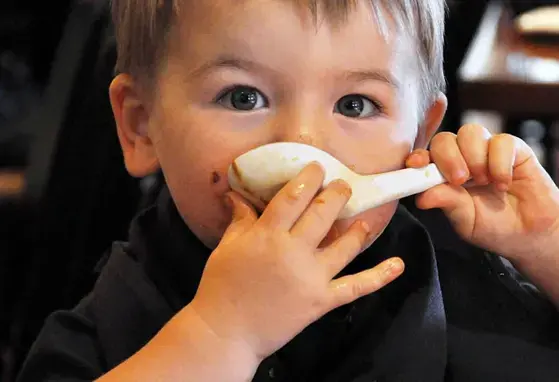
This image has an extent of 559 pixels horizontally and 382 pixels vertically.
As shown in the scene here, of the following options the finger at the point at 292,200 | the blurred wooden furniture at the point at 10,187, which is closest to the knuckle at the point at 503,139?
the finger at the point at 292,200

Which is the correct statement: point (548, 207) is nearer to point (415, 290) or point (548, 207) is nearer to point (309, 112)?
point (415, 290)

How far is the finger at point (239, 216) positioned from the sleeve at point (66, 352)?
0.24 meters

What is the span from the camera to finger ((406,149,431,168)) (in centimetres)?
72

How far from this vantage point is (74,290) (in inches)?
40.1

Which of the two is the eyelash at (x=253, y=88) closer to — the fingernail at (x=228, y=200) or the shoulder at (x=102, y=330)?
the fingernail at (x=228, y=200)

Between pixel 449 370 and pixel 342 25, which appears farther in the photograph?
pixel 449 370

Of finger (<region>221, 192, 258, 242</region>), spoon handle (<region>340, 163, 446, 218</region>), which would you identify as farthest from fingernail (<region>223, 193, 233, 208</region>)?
spoon handle (<region>340, 163, 446, 218</region>)

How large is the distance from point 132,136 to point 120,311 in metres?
0.19

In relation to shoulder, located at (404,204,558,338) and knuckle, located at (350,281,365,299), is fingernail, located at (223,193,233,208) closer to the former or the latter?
knuckle, located at (350,281,365,299)

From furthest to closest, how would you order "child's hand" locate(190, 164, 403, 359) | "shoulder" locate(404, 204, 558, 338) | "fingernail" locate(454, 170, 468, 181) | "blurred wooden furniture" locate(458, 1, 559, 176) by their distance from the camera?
"blurred wooden furniture" locate(458, 1, 559, 176), "shoulder" locate(404, 204, 558, 338), "fingernail" locate(454, 170, 468, 181), "child's hand" locate(190, 164, 403, 359)

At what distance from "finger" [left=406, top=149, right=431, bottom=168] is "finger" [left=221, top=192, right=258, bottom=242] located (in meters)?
0.16

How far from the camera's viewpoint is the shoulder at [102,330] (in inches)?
31.1

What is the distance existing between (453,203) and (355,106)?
15 centimetres

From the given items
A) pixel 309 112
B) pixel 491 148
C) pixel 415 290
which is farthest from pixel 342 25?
pixel 415 290
